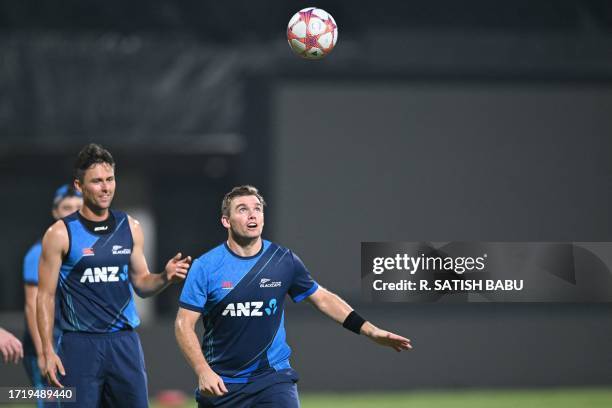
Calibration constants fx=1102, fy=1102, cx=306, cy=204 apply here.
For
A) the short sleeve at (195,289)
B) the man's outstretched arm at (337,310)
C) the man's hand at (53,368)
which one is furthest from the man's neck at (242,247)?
the man's hand at (53,368)

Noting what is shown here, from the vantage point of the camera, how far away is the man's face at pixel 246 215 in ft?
22.4

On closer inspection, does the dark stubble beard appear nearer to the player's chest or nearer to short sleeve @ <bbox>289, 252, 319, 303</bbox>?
the player's chest

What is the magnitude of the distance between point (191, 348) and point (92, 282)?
108cm

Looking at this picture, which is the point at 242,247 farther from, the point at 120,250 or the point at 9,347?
the point at 9,347

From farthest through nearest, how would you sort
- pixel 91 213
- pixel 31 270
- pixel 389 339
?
1. pixel 31 270
2. pixel 91 213
3. pixel 389 339

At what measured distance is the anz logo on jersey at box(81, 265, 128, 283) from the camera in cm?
730

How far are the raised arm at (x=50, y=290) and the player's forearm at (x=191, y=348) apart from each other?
3.12 feet

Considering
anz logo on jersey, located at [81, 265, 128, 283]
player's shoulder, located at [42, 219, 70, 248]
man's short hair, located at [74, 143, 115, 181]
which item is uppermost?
man's short hair, located at [74, 143, 115, 181]

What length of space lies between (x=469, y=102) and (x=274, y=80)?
2.44m

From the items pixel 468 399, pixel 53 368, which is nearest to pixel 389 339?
pixel 53 368

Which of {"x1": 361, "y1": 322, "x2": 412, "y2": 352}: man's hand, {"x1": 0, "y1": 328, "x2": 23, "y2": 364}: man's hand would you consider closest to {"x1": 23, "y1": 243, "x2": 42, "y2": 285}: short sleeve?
{"x1": 0, "y1": 328, "x2": 23, "y2": 364}: man's hand

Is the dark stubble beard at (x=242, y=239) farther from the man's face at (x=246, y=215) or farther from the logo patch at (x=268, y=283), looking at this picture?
the logo patch at (x=268, y=283)

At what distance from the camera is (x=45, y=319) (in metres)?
7.14

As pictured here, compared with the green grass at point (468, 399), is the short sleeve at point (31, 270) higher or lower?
higher
